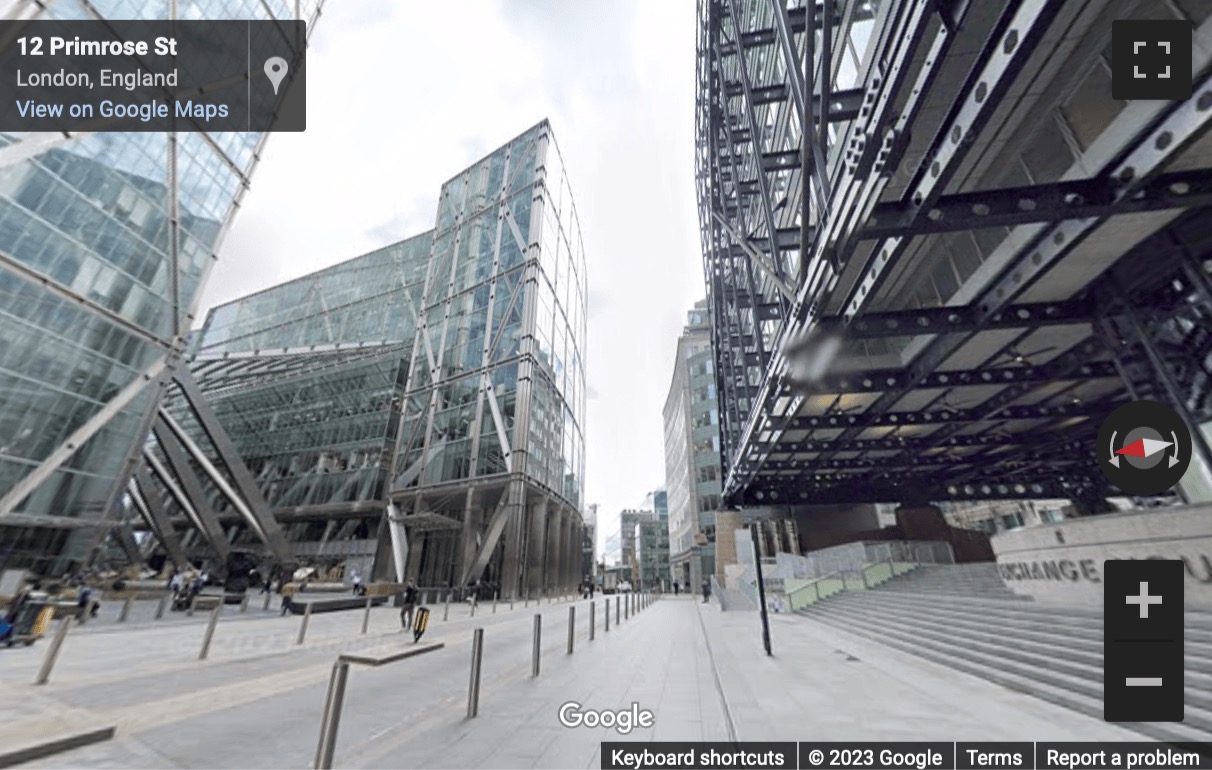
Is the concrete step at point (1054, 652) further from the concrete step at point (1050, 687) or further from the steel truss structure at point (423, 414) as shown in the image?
the steel truss structure at point (423, 414)

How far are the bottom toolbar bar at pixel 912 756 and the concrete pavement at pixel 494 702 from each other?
281mm

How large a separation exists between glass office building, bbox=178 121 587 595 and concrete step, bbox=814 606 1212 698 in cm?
2611

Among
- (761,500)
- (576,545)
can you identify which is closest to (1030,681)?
(761,500)

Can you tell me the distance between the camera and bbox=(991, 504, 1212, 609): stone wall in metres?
7.60

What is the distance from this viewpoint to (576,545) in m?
45.8

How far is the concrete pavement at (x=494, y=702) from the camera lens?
4.22 metres

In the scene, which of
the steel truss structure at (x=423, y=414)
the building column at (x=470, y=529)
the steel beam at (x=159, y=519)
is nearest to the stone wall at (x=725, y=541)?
the steel truss structure at (x=423, y=414)

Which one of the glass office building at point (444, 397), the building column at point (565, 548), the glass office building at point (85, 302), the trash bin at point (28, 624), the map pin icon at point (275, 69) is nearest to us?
the trash bin at point (28, 624)

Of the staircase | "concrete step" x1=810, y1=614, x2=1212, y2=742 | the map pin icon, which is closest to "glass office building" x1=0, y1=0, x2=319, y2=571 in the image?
the map pin icon

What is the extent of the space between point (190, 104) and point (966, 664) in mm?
39259

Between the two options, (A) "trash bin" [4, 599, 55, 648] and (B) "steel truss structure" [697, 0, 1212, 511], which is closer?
(B) "steel truss structure" [697, 0, 1212, 511]

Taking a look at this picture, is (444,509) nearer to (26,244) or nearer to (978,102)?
(26,244)

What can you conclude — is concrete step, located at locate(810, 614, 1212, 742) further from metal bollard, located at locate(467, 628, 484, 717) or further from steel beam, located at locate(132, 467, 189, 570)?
steel beam, located at locate(132, 467, 189, 570)

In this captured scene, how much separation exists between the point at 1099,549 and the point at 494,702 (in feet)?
38.5
